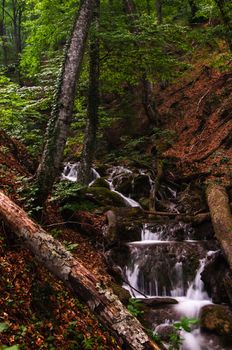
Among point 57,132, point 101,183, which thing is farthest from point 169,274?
point 101,183

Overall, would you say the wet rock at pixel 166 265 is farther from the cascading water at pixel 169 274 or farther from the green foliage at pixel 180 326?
the green foliage at pixel 180 326

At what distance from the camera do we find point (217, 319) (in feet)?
22.0

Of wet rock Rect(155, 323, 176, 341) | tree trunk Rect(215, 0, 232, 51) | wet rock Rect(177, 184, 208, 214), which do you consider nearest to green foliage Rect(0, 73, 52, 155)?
wet rock Rect(177, 184, 208, 214)

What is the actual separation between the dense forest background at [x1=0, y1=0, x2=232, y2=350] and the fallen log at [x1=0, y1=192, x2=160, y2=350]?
383 mm

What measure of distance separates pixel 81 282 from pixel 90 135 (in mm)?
8145

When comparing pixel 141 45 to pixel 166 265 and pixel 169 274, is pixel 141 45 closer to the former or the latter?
pixel 166 265

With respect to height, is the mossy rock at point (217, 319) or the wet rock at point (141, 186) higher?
the wet rock at point (141, 186)

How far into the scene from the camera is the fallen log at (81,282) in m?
3.84

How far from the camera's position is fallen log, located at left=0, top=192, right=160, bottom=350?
3842mm

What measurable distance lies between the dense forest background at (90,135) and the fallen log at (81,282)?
383 mm

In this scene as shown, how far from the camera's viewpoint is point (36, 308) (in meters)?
4.51

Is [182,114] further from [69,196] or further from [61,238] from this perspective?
[61,238]

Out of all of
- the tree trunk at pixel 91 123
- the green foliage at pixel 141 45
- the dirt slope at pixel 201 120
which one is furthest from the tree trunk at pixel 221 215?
the green foliage at pixel 141 45

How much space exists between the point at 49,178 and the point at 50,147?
26.7 inches
